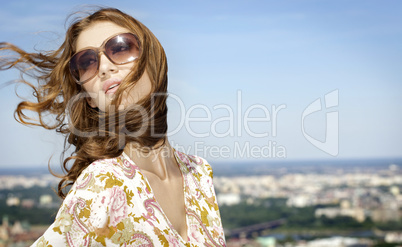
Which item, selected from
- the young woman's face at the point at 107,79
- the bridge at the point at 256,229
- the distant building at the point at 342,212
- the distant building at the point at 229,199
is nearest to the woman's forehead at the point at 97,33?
the young woman's face at the point at 107,79

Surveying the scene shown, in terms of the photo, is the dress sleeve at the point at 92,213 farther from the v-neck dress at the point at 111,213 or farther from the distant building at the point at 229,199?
the distant building at the point at 229,199

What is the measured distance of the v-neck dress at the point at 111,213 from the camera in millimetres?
983

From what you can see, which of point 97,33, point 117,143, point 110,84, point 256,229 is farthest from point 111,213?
point 256,229

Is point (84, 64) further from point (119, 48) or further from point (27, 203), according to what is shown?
point (27, 203)

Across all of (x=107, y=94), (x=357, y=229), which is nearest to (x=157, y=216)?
(x=107, y=94)

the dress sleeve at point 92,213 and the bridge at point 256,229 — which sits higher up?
the dress sleeve at point 92,213

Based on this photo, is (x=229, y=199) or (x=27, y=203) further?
(x=229, y=199)

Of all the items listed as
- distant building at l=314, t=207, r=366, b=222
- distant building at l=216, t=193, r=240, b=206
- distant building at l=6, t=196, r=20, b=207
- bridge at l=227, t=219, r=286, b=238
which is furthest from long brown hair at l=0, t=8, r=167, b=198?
distant building at l=314, t=207, r=366, b=222

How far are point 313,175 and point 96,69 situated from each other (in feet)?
93.0

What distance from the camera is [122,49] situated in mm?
1319

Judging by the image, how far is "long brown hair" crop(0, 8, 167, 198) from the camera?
1.29 m


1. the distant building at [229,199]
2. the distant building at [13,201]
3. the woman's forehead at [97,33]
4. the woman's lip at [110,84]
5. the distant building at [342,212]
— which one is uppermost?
the woman's forehead at [97,33]

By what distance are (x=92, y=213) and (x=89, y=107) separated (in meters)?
0.54

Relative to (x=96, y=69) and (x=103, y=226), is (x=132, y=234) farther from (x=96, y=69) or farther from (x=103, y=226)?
(x=96, y=69)
